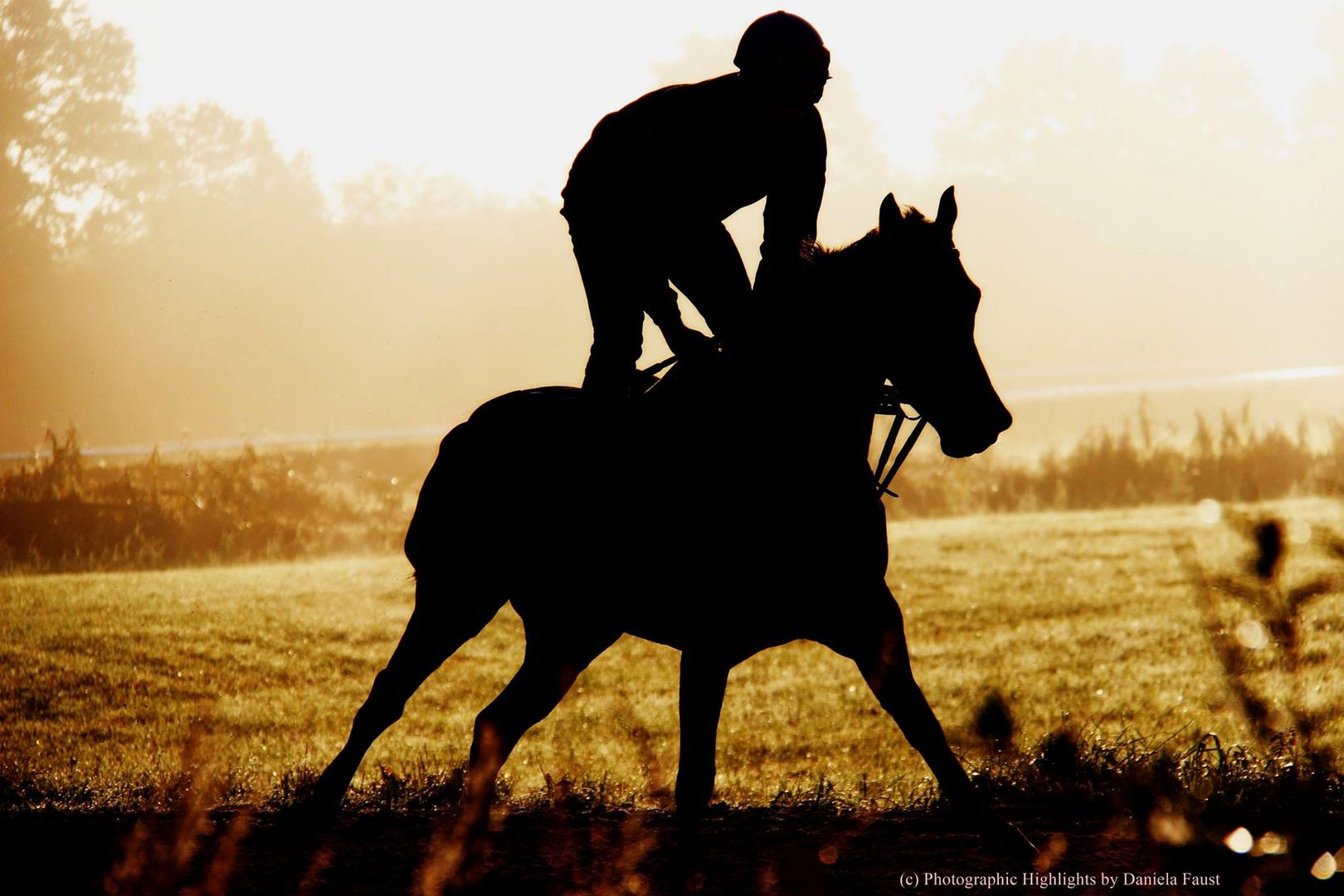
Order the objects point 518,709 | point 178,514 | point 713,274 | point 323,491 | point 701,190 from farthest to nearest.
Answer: point 323,491 → point 178,514 → point 518,709 → point 701,190 → point 713,274

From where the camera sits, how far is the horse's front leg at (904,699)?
15.4ft

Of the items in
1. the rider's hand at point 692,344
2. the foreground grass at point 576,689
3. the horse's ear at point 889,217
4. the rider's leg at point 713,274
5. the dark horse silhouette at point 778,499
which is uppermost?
the horse's ear at point 889,217

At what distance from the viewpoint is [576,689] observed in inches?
378

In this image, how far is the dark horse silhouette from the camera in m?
4.54

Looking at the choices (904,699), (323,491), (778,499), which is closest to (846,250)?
(778,499)

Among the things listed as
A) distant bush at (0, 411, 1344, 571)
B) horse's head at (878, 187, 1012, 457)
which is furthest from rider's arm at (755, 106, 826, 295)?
distant bush at (0, 411, 1344, 571)

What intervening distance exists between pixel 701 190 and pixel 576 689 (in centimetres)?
531

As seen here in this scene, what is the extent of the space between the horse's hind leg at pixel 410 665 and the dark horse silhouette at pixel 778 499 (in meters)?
0.63

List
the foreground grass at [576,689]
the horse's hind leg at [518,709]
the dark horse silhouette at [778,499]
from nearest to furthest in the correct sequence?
the dark horse silhouette at [778,499], the horse's hind leg at [518,709], the foreground grass at [576,689]

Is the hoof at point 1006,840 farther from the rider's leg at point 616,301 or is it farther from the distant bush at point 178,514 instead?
the distant bush at point 178,514

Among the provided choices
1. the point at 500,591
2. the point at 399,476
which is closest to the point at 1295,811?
the point at 500,591

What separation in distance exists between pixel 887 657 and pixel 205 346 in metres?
56.2

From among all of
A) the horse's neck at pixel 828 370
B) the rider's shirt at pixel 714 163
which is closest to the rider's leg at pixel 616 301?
the rider's shirt at pixel 714 163

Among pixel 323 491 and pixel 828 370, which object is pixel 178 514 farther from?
pixel 828 370
